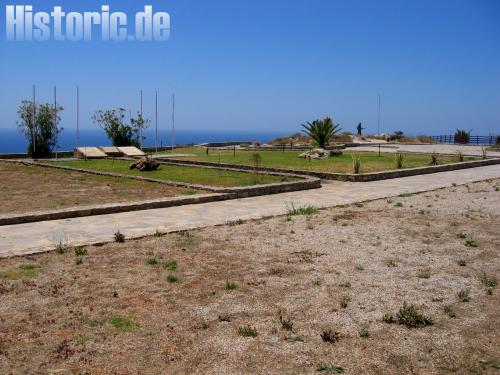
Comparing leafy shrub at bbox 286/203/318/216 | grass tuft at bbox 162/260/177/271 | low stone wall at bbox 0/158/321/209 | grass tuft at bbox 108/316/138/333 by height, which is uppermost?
low stone wall at bbox 0/158/321/209

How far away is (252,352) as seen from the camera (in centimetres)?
434

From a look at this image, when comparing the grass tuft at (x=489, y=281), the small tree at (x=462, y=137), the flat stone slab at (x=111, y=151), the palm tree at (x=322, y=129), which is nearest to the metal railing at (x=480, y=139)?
the small tree at (x=462, y=137)

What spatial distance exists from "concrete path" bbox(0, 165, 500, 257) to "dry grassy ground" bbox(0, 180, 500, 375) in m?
0.62

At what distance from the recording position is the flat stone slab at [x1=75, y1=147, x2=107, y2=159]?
2558 cm

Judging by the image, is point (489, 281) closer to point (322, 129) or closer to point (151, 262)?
point (151, 262)

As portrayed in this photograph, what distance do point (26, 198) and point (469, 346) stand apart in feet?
34.4

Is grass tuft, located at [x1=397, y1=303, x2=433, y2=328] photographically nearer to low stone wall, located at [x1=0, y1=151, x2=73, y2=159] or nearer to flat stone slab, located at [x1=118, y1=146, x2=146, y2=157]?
flat stone slab, located at [x1=118, y1=146, x2=146, y2=157]

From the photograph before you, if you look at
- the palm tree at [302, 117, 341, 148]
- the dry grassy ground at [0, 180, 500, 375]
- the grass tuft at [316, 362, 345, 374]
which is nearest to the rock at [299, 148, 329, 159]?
the palm tree at [302, 117, 341, 148]

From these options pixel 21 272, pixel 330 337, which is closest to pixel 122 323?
pixel 330 337

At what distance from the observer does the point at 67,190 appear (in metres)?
13.7

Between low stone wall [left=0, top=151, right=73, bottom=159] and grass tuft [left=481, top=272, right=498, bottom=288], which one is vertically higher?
low stone wall [left=0, top=151, right=73, bottom=159]

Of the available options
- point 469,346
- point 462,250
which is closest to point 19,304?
point 469,346

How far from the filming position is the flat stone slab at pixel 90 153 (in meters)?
25.6

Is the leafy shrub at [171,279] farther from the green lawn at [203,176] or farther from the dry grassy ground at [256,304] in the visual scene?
the green lawn at [203,176]
